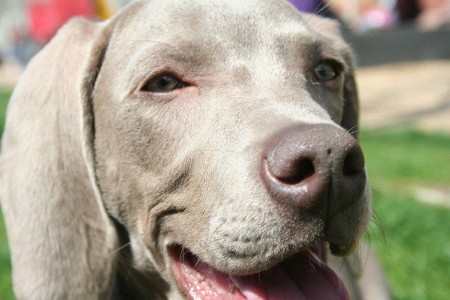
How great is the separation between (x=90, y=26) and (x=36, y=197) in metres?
0.95

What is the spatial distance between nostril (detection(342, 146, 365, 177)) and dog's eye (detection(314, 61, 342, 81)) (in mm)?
941

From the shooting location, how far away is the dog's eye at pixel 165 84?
3455 millimetres

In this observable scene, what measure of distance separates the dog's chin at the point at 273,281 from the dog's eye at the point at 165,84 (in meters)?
0.70

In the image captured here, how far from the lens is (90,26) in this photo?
399 centimetres

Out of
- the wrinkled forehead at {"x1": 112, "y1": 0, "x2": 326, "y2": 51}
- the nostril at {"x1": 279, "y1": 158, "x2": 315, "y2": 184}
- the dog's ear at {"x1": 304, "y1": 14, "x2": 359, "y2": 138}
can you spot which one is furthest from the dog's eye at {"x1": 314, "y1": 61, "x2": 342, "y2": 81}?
the nostril at {"x1": 279, "y1": 158, "x2": 315, "y2": 184}

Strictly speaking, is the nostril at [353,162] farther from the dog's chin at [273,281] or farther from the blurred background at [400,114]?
the blurred background at [400,114]

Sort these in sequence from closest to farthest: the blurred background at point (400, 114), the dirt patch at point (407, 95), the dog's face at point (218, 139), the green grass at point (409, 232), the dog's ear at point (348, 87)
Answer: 1. the dog's face at point (218, 139)
2. the dog's ear at point (348, 87)
3. the green grass at point (409, 232)
4. the blurred background at point (400, 114)
5. the dirt patch at point (407, 95)

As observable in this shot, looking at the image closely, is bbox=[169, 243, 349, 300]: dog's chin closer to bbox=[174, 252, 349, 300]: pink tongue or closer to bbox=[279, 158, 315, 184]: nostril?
bbox=[174, 252, 349, 300]: pink tongue

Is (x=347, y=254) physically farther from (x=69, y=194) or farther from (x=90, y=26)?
(x=90, y=26)

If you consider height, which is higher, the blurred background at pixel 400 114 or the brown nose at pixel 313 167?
the brown nose at pixel 313 167

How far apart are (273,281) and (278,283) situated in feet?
0.07

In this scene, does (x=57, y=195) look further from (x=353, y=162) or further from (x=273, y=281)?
(x=353, y=162)

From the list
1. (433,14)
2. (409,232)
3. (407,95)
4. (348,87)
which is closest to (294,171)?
(348,87)

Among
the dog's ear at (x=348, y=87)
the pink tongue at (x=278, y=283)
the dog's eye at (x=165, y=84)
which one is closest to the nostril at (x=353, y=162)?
the pink tongue at (x=278, y=283)
